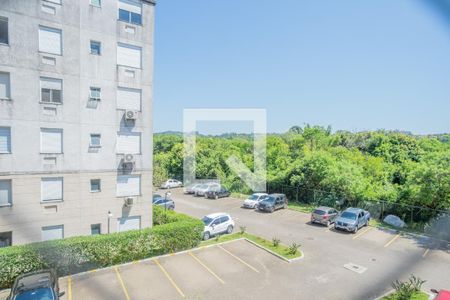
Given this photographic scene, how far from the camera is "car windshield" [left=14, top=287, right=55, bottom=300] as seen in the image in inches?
305

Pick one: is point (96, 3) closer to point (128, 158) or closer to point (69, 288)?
point (128, 158)

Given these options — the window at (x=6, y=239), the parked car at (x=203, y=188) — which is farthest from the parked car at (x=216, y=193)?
the window at (x=6, y=239)

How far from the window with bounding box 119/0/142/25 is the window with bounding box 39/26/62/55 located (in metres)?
2.73

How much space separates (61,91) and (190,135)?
928 inches

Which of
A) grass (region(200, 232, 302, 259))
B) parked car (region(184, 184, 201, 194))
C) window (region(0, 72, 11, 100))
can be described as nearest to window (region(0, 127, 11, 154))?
window (region(0, 72, 11, 100))

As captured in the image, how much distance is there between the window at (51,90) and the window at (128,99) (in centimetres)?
231

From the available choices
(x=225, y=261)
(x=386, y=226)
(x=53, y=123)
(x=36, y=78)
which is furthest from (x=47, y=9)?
(x=386, y=226)

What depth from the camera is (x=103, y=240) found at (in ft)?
37.2

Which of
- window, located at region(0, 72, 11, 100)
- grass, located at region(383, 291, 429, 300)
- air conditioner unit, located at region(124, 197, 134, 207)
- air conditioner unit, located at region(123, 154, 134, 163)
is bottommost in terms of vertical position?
grass, located at region(383, 291, 429, 300)

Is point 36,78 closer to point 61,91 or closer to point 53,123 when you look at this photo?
point 61,91

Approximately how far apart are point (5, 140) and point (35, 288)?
18.2ft

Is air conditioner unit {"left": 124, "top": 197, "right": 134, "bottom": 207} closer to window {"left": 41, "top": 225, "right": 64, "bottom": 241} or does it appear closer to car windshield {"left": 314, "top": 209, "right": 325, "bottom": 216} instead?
window {"left": 41, "top": 225, "right": 64, "bottom": 241}

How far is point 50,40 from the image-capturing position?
37.0ft

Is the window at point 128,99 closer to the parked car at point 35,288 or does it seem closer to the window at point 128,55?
the window at point 128,55
